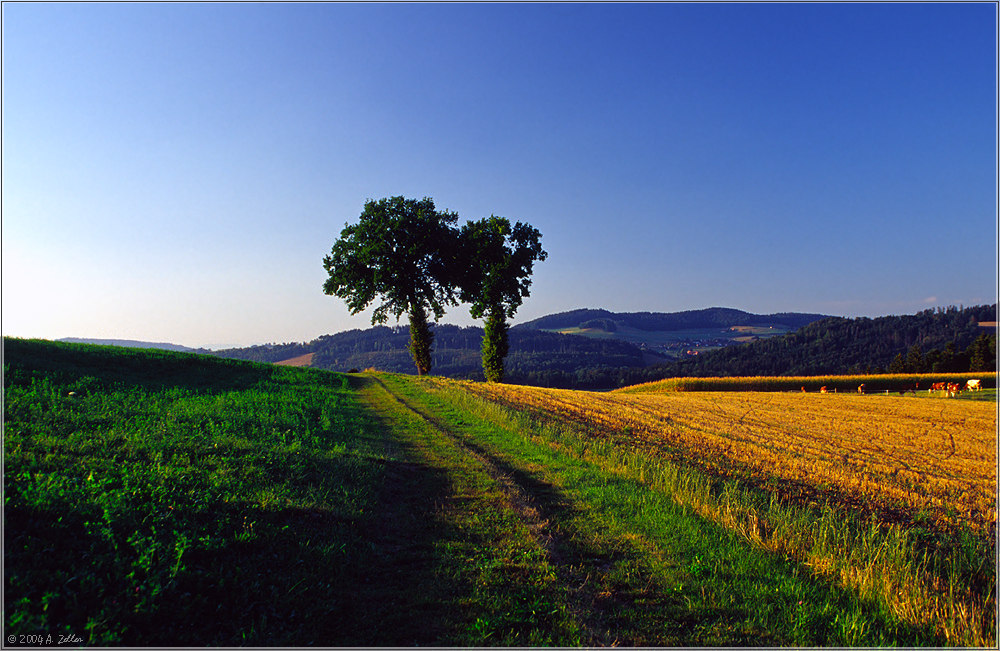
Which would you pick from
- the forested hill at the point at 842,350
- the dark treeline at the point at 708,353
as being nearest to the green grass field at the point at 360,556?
the dark treeline at the point at 708,353

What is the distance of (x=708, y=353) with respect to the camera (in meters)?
137

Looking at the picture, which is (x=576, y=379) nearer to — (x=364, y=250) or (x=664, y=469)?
(x=364, y=250)

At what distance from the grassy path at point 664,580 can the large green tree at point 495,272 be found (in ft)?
124

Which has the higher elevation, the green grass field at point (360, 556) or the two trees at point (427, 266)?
the two trees at point (427, 266)

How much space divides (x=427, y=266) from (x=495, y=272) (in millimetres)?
6760

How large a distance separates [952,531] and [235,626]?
11157 millimetres

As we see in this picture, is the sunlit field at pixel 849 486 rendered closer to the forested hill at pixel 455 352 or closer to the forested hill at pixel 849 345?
the forested hill at pixel 849 345

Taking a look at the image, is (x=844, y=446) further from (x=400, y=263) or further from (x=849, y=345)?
(x=849, y=345)

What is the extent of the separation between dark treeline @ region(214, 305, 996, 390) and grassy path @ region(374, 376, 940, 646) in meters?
61.4

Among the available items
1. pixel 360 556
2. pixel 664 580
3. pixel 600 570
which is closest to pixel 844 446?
pixel 664 580

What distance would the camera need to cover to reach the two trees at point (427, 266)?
46.2 meters

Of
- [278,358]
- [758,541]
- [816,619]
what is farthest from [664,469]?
[278,358]

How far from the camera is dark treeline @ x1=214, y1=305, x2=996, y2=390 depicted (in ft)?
292

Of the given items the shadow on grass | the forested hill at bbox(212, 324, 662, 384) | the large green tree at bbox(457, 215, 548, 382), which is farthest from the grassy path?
the forested hill at bbox(212, 324, 662, 384)
